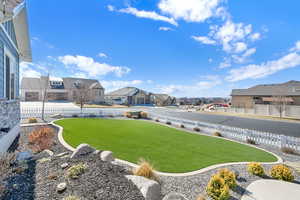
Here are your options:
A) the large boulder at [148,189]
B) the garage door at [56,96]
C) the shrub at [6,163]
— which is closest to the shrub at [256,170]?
the large boulder at [148,189]

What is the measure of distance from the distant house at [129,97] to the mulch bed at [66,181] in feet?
135

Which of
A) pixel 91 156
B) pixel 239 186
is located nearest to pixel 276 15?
pixel 239 186

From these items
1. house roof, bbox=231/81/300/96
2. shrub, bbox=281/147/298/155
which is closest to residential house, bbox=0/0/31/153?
Result: shrub, bbox=281/147/298/155

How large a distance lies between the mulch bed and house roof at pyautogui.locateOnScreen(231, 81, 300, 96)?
36223 mm

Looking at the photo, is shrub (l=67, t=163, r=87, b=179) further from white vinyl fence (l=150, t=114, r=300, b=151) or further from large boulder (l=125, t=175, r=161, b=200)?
white vinyl fence (l=150, t=114, r=300, b=151)

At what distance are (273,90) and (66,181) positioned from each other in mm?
39704

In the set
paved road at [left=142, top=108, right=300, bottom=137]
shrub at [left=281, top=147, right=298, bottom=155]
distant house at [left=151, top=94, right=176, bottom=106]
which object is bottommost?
paved road at [left=142, top=108, right=300, bottom=137]

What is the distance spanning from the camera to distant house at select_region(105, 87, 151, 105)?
4647 cm

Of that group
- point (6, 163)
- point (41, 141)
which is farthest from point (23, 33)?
point (6, 163)

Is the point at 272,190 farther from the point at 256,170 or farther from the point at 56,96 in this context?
the point at 56,96

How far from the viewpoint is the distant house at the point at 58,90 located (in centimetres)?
3712

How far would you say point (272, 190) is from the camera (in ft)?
12.9

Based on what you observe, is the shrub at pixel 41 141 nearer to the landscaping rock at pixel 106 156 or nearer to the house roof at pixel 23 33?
the landscaping rock at pixel 106 156

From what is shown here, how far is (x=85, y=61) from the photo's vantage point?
27422 millimetres
